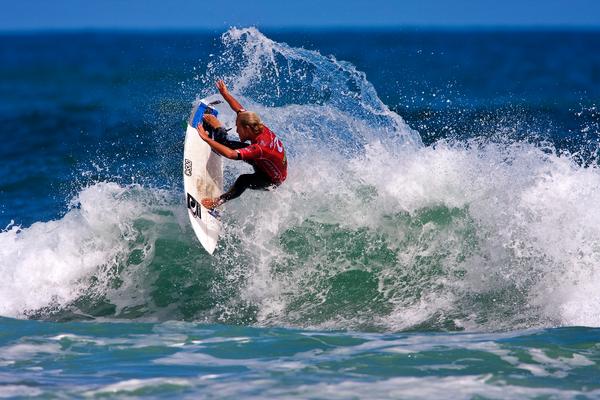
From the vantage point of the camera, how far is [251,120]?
27.7ft

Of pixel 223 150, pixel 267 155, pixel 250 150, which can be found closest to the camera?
pixel 223 150

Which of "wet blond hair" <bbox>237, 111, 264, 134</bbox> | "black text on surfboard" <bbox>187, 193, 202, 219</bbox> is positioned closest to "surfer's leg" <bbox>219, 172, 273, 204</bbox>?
"black text on surfboard" <bbox>187, 193, 202, 219</bbox>

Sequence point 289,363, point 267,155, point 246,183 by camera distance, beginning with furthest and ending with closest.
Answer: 1. point 246,183
2. point 267,155
3. point 289,363

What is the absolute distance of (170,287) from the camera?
365 inches

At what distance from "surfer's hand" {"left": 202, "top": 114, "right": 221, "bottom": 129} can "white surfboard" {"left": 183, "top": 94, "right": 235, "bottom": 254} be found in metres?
0.08

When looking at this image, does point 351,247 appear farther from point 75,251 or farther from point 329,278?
point 75,251

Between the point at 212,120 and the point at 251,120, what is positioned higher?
the point at 212,120

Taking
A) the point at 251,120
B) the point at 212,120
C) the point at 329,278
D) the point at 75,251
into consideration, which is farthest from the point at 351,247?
the point at 75,251

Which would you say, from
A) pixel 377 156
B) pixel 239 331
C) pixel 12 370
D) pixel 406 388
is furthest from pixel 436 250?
pixel 12 370

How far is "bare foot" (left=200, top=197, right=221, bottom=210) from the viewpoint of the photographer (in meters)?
9.07

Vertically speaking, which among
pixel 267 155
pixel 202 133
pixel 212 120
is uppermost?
pixel 212 120

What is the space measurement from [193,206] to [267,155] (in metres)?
1.08

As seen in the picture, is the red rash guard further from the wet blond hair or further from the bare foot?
the bare foot

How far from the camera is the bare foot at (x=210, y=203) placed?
9.07 meters
